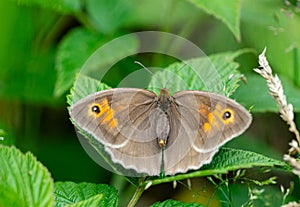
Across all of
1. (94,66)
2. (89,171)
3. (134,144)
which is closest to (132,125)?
(134,144)

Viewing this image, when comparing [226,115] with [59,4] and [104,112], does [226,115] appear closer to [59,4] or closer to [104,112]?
[104,112]

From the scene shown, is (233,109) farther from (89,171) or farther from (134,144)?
(89,171)

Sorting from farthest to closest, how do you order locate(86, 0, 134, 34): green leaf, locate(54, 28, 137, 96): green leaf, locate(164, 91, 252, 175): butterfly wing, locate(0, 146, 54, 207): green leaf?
→ locate(86, 0, 134, 34): green leaf < locate(54, 28, 137, 96): green leaf < locate(164, 91, 252, 175): butterfly wing < locate(0, 146, 54, 207): green leaf

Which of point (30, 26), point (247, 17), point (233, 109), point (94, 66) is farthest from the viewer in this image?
point (30, 26)

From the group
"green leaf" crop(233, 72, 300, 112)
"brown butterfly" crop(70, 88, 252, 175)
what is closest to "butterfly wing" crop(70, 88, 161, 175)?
"brown butterfly" crop(70, 88, 252, 175)

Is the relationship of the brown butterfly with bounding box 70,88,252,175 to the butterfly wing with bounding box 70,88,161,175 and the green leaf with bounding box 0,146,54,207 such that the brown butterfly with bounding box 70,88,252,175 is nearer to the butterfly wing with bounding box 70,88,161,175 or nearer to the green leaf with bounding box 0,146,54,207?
the butterfly wing with bounding box 70,88,161,175

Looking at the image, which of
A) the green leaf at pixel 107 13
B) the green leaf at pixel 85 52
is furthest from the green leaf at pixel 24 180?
the green leaf at pixel 107 13
